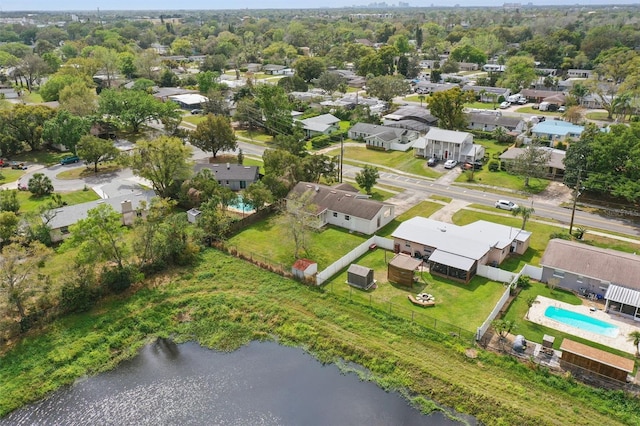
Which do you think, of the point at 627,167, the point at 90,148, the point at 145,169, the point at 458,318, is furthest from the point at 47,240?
the point at 627,167

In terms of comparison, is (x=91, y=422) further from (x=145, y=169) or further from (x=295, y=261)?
(x=145, y=169)

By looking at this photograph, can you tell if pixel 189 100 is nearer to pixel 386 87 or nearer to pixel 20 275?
pixel 386 87

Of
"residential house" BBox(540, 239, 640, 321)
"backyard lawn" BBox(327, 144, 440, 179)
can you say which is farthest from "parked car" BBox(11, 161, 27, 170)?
"residential house" BBox(540, 239, 640, 321)

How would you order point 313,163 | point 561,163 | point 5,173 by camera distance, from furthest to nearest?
point 5,173 < point 561,163 < point 313,163

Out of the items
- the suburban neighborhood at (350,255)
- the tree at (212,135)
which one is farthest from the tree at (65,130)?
the tree at (212,135)

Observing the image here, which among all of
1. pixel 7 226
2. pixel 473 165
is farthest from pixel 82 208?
pixel 473 165
